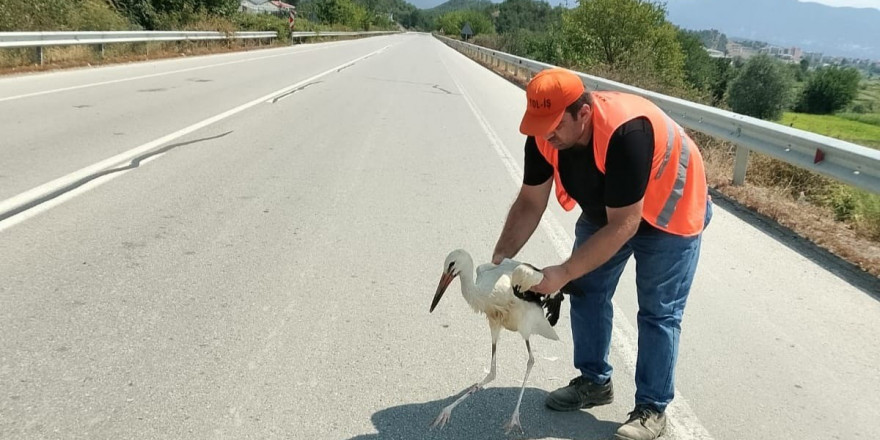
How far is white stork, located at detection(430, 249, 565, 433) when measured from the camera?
288 centimetres

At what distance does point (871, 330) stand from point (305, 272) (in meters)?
3.78

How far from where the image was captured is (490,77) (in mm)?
26828

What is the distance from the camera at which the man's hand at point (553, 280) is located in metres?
2.82

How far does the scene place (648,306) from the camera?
3043 mm

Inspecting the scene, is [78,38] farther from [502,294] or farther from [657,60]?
[657,60]

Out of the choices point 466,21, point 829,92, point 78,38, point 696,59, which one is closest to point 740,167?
point 78,38

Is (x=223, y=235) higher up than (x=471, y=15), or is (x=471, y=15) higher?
(x=471, y=15)

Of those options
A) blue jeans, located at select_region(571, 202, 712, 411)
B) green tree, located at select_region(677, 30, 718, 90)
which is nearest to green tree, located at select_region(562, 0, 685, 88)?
green tree, located at select_region(677, 30, 718, 90)

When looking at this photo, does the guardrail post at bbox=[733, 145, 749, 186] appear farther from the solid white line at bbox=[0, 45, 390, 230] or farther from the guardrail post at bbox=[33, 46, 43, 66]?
the guardrail post at bbox=[33, 46, 43, 66]

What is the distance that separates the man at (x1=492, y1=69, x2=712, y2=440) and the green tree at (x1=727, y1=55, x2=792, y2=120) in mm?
58785

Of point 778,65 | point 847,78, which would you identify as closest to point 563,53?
point 778,65

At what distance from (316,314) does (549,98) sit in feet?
7.40

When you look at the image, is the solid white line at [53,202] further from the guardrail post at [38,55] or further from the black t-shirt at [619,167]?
the guardrail post at [38,55]

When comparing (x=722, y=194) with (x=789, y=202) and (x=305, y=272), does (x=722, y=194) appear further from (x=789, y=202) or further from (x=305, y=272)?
(x=305, y=272)
